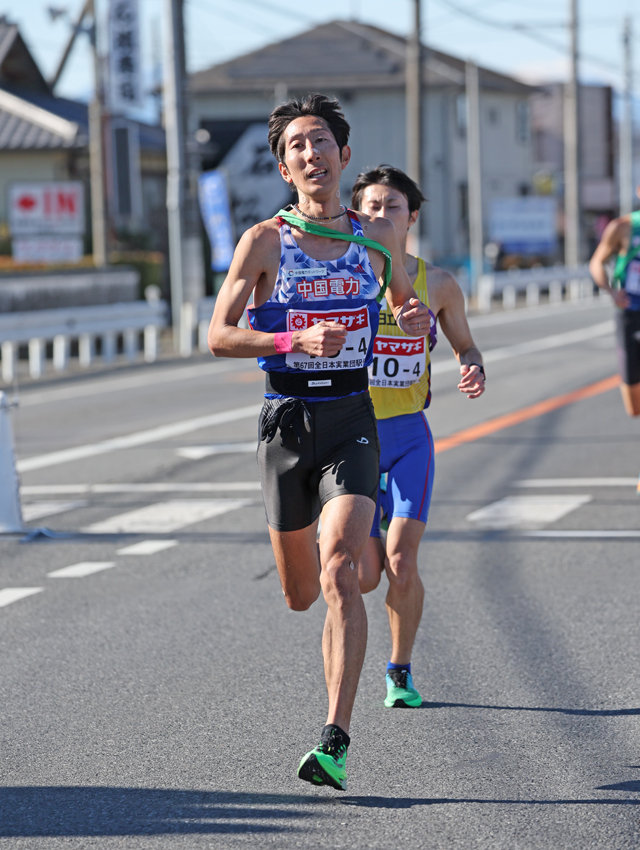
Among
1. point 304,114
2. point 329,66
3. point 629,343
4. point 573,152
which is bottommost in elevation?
point 629,343

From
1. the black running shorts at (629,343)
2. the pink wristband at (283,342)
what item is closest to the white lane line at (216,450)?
the black running shorts at (629,343)

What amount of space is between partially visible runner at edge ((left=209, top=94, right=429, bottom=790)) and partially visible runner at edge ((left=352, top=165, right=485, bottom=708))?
0.64m

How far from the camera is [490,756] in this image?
4.94 meters

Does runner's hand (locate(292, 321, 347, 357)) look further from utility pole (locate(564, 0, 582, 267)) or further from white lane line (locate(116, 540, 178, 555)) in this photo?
utility pole (locate(564, 0, 582, 267))

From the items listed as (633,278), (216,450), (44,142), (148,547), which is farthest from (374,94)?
(148,547)

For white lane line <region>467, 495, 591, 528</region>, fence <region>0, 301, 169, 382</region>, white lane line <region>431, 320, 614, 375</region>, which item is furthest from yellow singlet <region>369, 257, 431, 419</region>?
fence <region>0, 301, 169, 382</region>

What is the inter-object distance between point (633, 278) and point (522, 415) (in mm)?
5013

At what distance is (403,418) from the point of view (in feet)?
19.2

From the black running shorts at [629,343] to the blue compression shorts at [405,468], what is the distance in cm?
519

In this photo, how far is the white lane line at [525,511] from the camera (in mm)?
9582

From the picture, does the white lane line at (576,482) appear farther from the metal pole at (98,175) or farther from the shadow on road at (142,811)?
the metal pole at (98,175)

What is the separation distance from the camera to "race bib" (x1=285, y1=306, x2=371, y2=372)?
4.86 metres

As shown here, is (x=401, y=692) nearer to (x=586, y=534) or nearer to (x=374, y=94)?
(x=586, y=534)

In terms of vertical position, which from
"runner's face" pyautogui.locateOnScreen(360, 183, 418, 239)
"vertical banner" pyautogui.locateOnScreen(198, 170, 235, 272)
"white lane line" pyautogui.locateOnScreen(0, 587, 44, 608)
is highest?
"vertical banner" pyautogui.locateOnScreen(198, 170, 235, 272)
